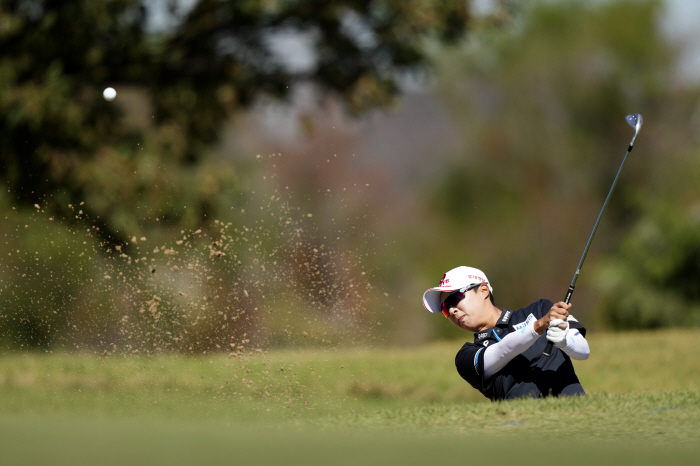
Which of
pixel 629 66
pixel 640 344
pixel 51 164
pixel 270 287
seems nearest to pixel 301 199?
pixel 51 164

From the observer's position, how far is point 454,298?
487 cm

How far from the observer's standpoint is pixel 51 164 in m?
13.0

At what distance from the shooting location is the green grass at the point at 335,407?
3.87m

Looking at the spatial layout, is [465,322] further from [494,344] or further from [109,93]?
[109,93]

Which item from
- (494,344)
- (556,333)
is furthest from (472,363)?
(556,333)

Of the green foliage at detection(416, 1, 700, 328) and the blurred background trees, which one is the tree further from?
the green foliage at detection(416, 1, 700, 328)

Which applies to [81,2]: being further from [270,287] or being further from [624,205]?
[624,205]

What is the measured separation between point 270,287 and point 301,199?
8138mm

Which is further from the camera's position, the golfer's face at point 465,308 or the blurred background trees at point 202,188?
the blurred background trees at point 202,188

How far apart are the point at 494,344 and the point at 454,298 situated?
0.40 m

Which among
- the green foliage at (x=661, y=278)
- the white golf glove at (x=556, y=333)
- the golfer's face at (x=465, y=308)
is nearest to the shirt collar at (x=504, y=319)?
the golfer's face at (x=465, y=308)

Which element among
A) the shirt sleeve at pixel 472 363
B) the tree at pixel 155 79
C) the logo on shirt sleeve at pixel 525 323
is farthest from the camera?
the tree at pixel 155 79

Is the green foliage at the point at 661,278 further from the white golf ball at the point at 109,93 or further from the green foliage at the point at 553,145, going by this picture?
the white golf ball at the point at 109,93

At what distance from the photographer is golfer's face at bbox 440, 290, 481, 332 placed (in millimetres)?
4852
